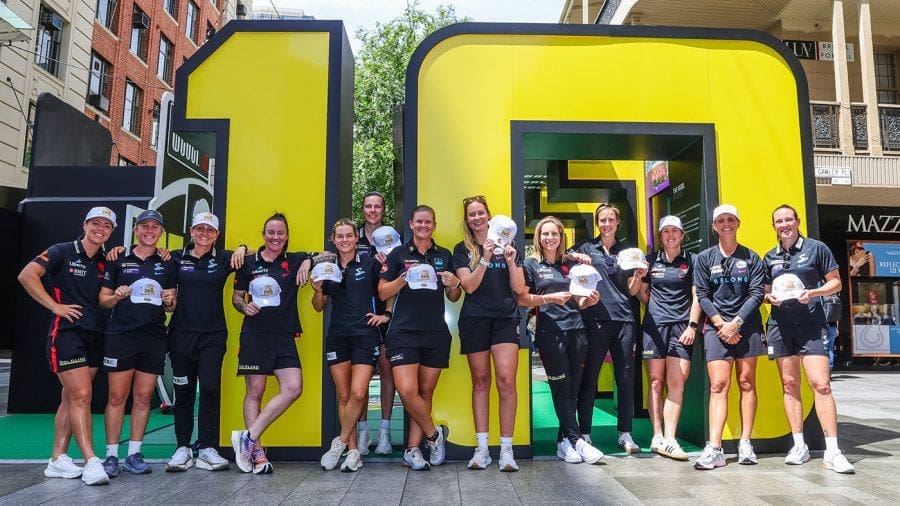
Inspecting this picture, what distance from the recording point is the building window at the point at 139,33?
22734 mm

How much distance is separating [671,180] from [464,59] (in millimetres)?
2649

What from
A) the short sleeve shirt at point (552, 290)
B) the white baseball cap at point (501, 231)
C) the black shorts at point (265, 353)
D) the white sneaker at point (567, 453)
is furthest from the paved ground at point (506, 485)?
the white baseball cap at point (501, 231)

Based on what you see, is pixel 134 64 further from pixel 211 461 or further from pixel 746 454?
pixel 746 454

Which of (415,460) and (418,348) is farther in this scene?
(415,460)

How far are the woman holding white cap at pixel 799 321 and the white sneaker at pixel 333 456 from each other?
11.3 feet

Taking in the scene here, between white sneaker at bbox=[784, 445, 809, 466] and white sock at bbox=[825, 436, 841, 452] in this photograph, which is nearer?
white sock at bbox=[825, 436, 841, 452]

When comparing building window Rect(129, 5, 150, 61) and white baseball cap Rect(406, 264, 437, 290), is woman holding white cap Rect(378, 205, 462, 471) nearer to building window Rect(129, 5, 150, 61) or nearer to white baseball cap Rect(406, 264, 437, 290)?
white baseball cap Rect(406, 264, 437, 290)

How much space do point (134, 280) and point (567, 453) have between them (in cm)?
357

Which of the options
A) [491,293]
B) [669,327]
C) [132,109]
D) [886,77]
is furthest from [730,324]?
[132,109]

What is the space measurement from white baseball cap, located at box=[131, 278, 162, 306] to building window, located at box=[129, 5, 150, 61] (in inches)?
852

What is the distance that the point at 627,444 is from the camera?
510 centimetres

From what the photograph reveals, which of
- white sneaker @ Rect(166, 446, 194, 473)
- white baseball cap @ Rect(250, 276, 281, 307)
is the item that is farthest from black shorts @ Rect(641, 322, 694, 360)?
white sneaker @ Rect(166, 446, 194, 473)

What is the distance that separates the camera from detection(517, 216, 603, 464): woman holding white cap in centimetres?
484

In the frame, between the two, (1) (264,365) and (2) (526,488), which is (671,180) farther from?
(1) (264,365)
